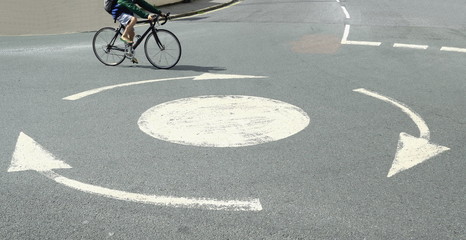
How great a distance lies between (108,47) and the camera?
1083 cm

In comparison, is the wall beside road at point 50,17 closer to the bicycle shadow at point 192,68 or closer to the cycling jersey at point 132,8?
the bicycle shadow at point 192,68

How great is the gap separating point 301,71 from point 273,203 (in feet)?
19.4

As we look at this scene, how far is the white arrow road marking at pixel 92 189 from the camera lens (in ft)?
15.3

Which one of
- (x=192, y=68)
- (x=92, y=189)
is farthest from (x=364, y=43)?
(x=92, y=189)

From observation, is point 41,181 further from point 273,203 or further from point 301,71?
point 301,71

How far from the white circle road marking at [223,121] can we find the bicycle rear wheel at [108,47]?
3372 mm

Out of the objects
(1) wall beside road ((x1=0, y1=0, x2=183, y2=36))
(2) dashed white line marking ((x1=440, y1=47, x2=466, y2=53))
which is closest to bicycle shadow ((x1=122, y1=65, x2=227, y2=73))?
(2) dashed white line marking ((x1=440, y1=47, x2=466, y2=53))

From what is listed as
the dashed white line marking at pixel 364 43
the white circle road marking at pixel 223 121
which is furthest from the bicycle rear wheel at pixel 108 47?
the dashed white line marking at pixel 364 43

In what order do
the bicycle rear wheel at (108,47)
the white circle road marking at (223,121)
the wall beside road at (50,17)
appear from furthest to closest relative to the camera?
the wall beside road at (50,17) < the bicycle rear wheel at (108,47) < the white circle road marking at (223,121)

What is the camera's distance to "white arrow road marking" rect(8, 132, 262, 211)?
4.68 m

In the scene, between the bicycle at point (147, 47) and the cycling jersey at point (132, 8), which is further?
the bicycle at point (147, 47)

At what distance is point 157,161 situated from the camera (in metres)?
5.68

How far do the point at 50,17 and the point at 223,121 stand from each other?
46.3 feet

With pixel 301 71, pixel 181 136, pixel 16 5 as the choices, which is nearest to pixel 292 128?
pixel 181 136
